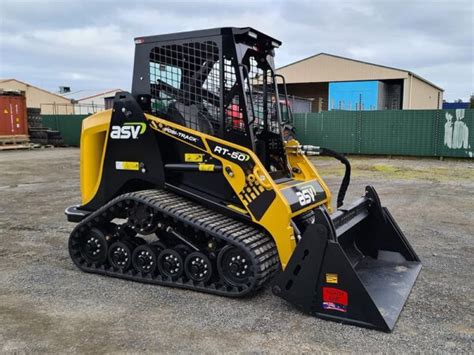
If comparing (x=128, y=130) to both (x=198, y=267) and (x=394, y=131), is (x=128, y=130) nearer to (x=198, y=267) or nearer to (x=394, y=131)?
(x=198, y=267)

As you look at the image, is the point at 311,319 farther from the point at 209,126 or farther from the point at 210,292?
the point at 209,126

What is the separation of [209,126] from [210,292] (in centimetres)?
163

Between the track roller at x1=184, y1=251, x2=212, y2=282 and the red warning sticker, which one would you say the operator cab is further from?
the red warning sticker

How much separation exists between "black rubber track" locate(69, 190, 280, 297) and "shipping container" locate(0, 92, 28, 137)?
67.9 feet

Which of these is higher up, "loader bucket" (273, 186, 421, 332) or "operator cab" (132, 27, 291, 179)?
"operator cab" (132, 27, 291, 179)

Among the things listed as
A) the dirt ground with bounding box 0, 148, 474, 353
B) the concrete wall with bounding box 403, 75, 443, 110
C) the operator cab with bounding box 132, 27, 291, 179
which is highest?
the concrete wall with bounding box 403, 75, 443, 110

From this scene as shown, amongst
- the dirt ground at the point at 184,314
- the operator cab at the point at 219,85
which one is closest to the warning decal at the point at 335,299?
the dirt ground at the point at 184,314

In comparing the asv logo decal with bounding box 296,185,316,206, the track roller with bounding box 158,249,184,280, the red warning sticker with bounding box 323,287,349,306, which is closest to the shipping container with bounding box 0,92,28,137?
the track roller with bounding box 158,249,184,280

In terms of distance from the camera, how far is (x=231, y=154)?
177 inches

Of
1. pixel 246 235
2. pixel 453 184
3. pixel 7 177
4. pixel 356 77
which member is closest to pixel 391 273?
pixel 246 235

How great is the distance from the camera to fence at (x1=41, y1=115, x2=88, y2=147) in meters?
27.2

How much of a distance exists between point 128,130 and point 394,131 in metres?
15.1

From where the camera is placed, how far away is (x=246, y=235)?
429cm

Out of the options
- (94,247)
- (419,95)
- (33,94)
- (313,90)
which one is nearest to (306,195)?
(94,247)
